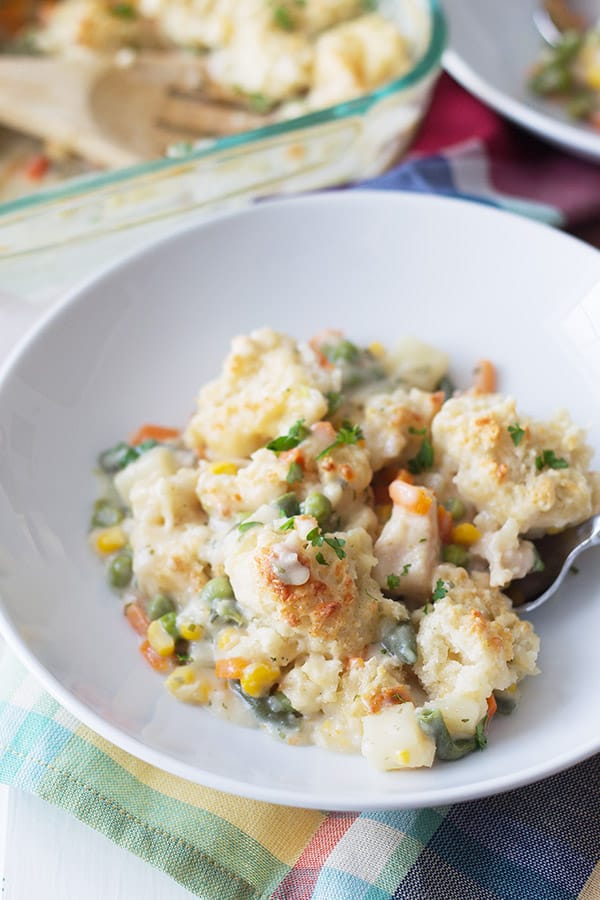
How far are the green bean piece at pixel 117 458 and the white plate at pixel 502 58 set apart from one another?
2177mm

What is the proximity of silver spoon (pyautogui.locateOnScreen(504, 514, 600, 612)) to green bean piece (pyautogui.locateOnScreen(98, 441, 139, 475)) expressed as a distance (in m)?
1.16

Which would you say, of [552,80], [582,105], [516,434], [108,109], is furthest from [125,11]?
[516,434]

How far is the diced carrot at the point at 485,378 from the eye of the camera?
311 centimetres

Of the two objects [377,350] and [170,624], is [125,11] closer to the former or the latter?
[377,350]

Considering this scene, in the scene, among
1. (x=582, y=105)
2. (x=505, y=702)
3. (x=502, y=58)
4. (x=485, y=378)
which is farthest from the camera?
(x=502, y=58)

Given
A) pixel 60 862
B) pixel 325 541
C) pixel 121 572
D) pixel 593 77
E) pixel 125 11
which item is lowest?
pixel 60 862

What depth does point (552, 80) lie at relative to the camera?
14.7 feet

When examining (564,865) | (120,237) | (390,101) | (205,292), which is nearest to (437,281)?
(205,292)

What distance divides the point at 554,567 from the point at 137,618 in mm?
1097

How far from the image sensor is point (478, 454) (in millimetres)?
2607

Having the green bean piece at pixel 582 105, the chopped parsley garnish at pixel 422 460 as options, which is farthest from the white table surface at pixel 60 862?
the green bean piece at pixel 582 105

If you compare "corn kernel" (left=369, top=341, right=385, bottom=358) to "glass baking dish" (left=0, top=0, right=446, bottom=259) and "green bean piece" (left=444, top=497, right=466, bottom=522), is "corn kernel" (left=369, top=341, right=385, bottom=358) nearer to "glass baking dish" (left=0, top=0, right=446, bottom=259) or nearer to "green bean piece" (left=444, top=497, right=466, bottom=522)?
"green bean piece" (left=444, top=497, right=466, bottom=522)

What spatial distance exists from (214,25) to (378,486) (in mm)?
2808

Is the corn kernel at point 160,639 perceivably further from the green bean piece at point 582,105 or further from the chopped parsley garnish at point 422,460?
the green bean piece at point 582,105
